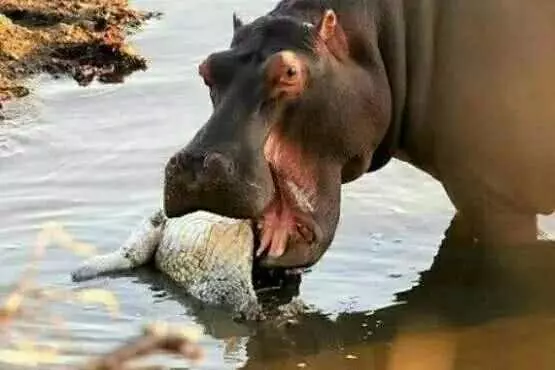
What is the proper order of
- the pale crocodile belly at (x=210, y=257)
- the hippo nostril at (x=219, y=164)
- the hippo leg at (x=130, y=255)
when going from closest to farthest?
the hippo nostril at (x=219, y=164) < the pale crocodile belly at (x=210, y=257) < the hippo leg at (x=130, y=255)

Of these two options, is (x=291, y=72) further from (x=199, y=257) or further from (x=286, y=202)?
(x=199, y=257)

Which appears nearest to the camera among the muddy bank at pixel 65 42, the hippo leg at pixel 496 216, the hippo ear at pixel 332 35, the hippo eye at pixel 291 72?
the hippo eye at pixel 291 72

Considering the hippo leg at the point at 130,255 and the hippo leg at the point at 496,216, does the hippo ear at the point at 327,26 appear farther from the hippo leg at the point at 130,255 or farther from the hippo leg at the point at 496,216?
the hippo leg at the point at 130,255

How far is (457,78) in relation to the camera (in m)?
4.37

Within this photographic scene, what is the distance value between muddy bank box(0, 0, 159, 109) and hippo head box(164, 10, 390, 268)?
363 centimetres

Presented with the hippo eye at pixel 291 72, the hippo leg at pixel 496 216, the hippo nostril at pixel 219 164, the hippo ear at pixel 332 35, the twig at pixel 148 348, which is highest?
the hippo ear at pixel 332 35

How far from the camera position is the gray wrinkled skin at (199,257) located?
14.3 ft

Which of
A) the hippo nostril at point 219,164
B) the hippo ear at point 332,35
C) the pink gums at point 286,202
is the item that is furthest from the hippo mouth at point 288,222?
the hippo ear at point 332,35

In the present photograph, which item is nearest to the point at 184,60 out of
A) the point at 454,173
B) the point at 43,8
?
the point at 43,8

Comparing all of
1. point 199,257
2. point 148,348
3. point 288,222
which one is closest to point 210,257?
point 199,257

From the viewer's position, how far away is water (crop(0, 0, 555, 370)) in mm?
4129

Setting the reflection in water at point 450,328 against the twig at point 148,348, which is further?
the reflection in water at point 450,328

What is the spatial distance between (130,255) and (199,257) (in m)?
0.36

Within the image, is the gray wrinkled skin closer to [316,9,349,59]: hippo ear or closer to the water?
the water
